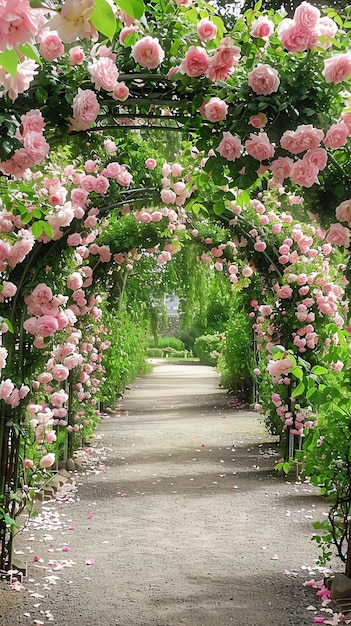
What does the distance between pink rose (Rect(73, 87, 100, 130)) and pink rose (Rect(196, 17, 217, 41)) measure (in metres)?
0.40

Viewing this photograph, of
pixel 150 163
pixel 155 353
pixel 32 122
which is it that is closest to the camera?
pixel 32 122

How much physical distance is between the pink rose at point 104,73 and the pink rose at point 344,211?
92 cm

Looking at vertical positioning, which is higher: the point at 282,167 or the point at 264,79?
the point at 264,79

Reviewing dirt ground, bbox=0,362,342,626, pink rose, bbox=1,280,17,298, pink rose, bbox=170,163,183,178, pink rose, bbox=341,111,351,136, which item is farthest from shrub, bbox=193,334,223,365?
pink rose, bbox=341,111,351,136

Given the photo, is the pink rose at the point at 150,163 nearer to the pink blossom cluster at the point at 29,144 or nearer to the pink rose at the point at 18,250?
the pink rose at the point at 18,250

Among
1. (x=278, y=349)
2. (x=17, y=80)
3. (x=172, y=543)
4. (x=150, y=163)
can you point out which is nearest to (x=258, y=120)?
(x=278, y=349)

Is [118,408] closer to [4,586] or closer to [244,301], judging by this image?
[244,301]

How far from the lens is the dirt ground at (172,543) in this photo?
3191 millimetres

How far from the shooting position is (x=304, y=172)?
2.47 metres

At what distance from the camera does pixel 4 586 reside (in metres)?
3.42

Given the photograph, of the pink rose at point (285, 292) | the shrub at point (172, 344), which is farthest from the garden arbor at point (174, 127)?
the shrub at point (172, 344)

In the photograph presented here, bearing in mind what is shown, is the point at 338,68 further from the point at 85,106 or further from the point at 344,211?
the point at 85,106

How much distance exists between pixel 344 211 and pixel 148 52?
0.89 m

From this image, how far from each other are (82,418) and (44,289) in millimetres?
3655
